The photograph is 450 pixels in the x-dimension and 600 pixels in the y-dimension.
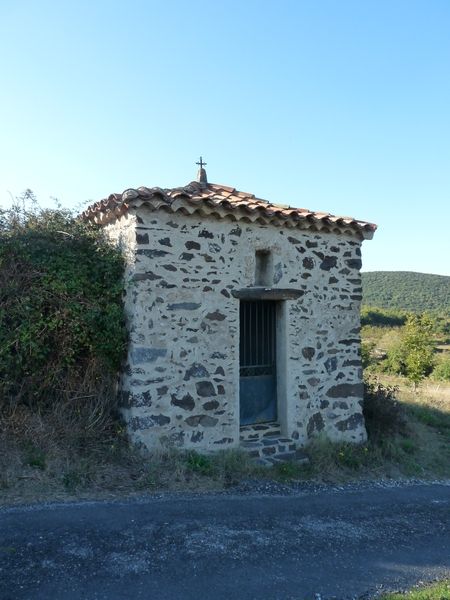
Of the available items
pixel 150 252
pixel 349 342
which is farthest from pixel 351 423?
pixel 150 252

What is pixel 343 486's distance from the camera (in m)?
6.26

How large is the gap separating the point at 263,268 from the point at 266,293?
0.45 meters

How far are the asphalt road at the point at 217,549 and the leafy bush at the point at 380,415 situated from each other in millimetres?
2643

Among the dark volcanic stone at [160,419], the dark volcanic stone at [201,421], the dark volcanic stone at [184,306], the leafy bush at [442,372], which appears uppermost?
the dark volcanic stone at [184,306]

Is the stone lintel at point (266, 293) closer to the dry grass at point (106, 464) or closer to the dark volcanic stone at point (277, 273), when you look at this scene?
the dark volcanic stone at point (277, 273)

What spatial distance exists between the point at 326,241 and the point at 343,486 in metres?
3.48

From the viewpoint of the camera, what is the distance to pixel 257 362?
23.9ft

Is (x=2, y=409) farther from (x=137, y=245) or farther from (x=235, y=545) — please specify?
(x=235, y=545)

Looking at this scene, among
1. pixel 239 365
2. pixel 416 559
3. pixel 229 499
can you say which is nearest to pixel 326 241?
pixel 239 365

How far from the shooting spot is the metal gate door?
7.16 meters

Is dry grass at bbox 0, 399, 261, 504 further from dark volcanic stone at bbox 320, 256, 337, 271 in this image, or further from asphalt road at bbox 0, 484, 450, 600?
dark volcanic stone at bbox 320, 256, 337, 271

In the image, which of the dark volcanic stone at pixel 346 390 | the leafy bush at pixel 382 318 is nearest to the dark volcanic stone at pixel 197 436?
the dark volcanic stone at pixel 346 390

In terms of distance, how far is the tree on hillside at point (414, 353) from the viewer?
1828cm

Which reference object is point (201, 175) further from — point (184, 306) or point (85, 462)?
point (85, 462)
